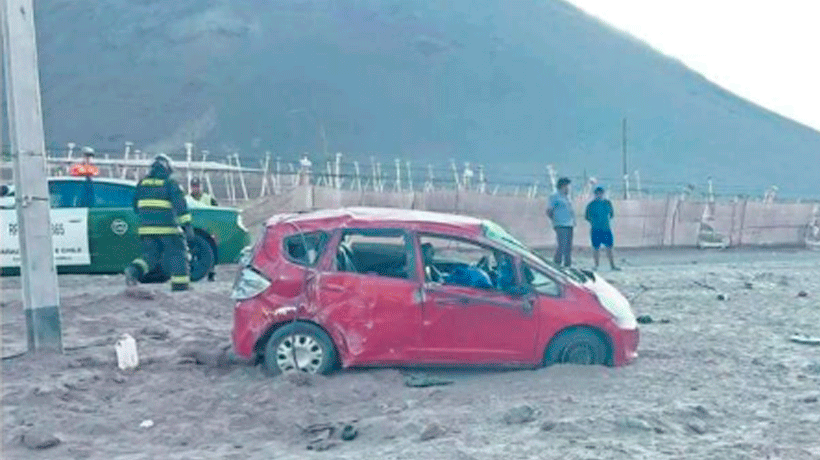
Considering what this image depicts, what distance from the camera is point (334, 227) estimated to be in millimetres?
10516

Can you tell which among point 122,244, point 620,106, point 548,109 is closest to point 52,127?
point 548,109

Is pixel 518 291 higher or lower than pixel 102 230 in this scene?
lower

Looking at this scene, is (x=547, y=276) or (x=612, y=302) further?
(x=612, y=302)

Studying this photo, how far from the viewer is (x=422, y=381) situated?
33.2ft

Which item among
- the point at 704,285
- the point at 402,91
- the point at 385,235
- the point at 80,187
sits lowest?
the point at 704,285

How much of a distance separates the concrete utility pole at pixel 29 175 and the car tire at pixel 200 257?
616 cm

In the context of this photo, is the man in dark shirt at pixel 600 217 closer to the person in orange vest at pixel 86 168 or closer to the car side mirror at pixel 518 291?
the person in orange vest at pixel 86 168

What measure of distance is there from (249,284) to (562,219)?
10.0 meters

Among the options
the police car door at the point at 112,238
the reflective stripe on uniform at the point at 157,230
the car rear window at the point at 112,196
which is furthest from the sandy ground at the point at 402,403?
the car rear window at the point at 112,196

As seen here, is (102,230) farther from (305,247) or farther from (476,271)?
(476,271)

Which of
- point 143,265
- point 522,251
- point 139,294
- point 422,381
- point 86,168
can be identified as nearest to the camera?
point 422,381

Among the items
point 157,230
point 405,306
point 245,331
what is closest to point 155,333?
point 157,230

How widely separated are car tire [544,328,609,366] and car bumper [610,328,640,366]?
9cm

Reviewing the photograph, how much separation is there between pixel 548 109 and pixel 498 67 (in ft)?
28.6
